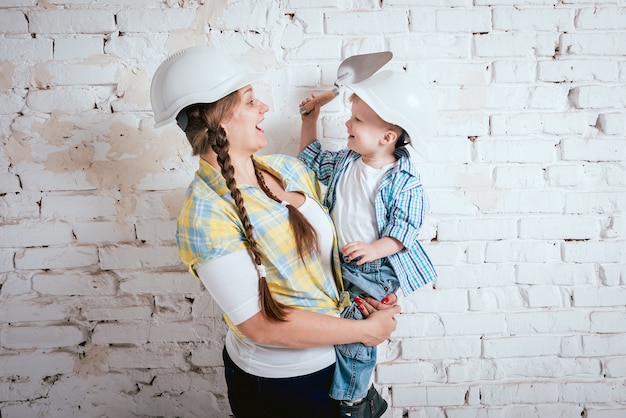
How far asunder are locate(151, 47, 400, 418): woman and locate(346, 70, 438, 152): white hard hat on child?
295mm

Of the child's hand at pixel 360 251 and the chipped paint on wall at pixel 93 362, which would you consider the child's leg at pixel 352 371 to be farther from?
the chipped paint on wall at pixel 93 362

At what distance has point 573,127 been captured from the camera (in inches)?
61.9

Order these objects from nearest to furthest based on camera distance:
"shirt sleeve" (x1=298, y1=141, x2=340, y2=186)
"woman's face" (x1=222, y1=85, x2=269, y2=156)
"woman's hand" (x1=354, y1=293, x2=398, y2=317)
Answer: "woman's face" (x1=222, y1=85, x2=269, y2=156), "woman's hand" (x1=354, y1=293, x2=398, y2=317), "shirt sleeve" (x1=298, y1=141, x2=340, y2=186)

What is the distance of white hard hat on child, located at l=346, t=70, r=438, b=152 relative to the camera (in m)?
1.23

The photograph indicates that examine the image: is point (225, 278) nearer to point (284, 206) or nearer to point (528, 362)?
point (284, 206)

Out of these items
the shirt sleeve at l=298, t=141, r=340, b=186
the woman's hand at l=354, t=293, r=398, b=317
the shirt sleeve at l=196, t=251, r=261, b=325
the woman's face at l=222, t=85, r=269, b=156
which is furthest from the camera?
the shirt sleeve at l=298, t=141, r=340, b=186

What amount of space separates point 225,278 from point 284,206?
0.25 metres

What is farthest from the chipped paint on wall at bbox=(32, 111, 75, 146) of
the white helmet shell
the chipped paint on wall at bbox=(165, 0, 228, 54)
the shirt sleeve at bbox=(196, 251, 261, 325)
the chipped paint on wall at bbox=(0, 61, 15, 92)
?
the shirt sleeve at bbox=(196, 251, 261, 325)

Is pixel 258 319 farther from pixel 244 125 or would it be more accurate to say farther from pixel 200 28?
pixel 200 28

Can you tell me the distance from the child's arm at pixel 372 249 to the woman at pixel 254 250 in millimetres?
92

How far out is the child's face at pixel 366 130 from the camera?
129cm

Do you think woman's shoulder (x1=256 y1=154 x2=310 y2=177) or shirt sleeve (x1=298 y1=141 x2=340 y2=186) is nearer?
woman's shoulder (x1=256 y1=154 x2=310 y2=177)

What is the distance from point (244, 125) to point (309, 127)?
1.10 ft

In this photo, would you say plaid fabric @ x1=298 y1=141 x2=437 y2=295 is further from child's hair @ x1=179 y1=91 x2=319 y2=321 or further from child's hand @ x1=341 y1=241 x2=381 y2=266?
child's hair @ x1=179 y1=91 x2=319 y2=321
